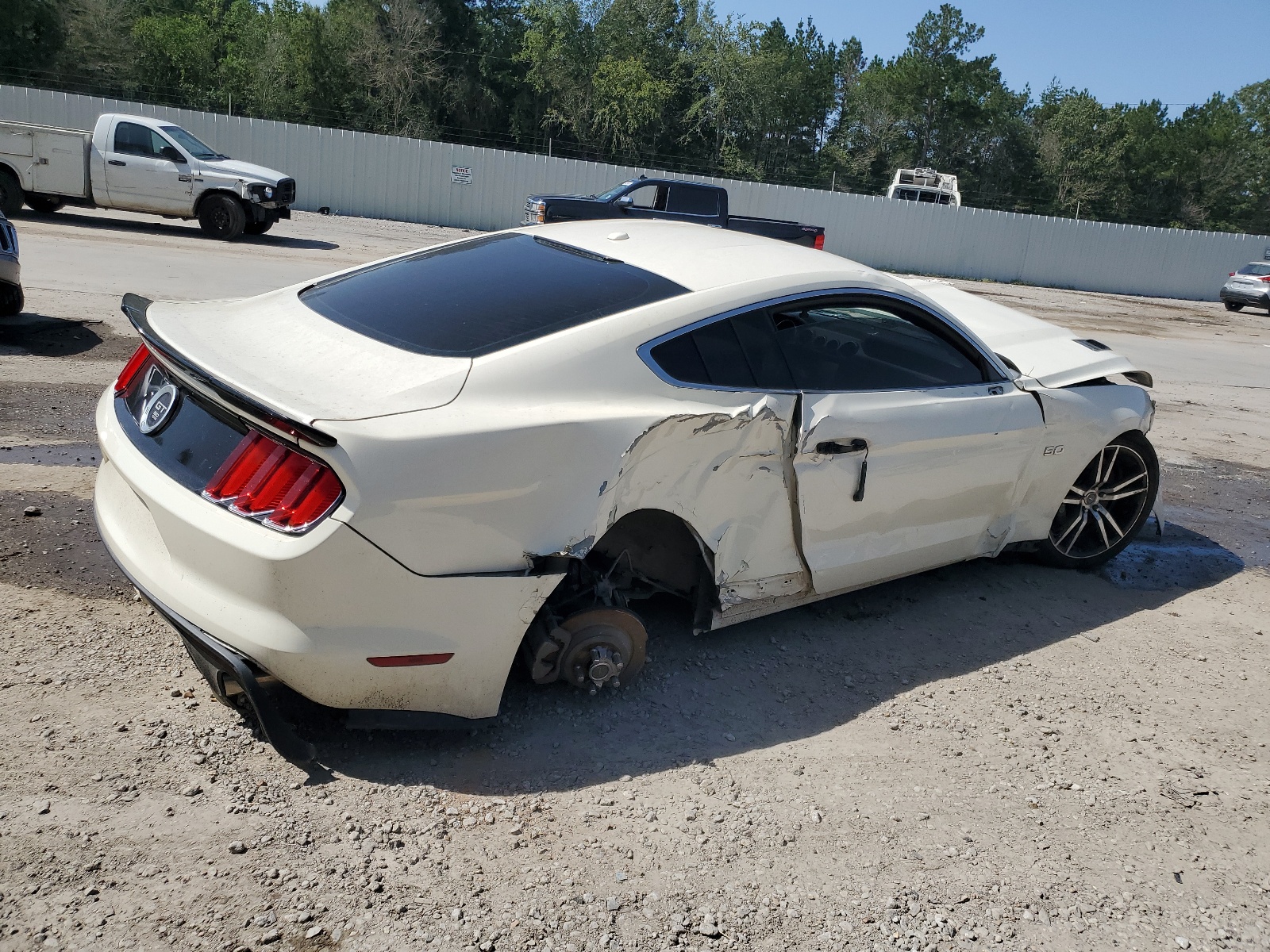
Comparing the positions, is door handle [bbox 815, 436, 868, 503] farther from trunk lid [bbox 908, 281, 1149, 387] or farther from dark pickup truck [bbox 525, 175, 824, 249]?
dark pickup truck [bbox 525, 175, 824, 249]

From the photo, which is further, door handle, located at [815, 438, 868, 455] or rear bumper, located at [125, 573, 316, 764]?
door handle, located at [815, 438, 868, 455]

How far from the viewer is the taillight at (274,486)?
8.88ft

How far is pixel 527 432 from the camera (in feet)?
9.65

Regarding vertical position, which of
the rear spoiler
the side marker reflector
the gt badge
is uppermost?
the rear spoiler

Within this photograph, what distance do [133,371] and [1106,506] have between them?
14.7ft

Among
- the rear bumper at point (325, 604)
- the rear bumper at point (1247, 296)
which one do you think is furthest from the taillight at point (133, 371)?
the rear bumper at point (1247, 296)

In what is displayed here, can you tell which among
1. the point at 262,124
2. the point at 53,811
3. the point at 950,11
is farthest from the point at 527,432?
the point at 950,11

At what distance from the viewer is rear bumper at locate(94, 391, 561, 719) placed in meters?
2.71

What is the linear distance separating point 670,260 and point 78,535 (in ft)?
9.24

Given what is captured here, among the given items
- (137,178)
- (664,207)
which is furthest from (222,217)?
(664,207)

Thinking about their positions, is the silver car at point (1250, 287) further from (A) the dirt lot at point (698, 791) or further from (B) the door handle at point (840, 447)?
(B) the door handle at point (840, 447)

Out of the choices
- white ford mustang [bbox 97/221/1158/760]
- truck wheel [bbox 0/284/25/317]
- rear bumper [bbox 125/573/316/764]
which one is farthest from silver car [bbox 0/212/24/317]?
rear bumper [bbox 125/573/316/764]

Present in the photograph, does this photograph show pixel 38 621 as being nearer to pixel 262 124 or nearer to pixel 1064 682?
pixel 1064 682

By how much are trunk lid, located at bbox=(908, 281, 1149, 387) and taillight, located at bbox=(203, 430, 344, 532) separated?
296 cm
